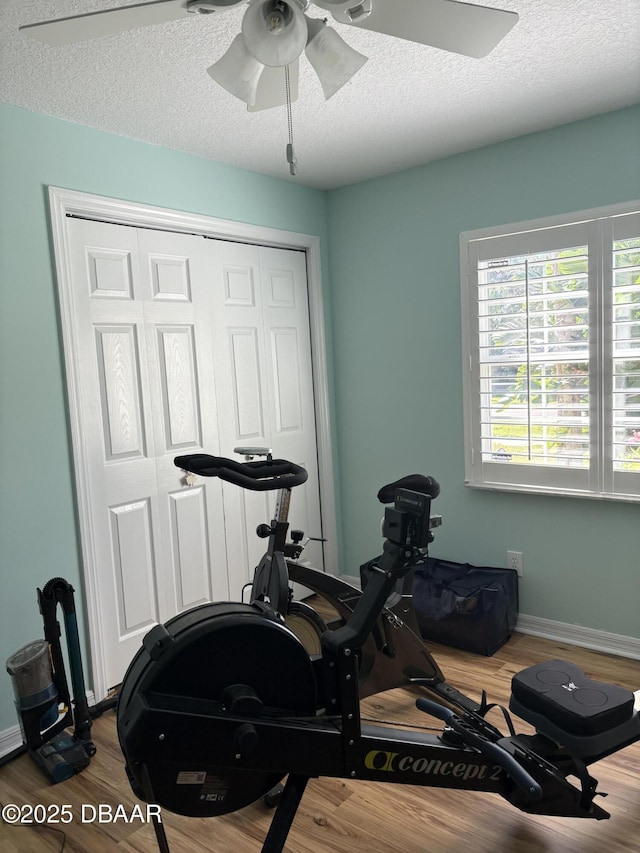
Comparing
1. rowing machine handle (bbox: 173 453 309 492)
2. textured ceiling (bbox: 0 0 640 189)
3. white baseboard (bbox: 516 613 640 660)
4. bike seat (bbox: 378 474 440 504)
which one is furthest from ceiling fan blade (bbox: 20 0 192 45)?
white baseboard (bbox: 516 613 640 660)

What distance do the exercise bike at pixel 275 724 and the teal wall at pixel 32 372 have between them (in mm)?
1064

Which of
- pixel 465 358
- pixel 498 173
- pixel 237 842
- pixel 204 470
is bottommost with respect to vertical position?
pixel 237 842

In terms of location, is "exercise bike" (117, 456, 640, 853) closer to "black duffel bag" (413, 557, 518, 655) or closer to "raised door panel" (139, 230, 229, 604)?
"black duffel bag" (413, 557, 518, 655)

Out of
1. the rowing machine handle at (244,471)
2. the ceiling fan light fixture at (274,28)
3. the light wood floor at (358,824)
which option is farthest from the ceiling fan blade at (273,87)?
the light wood floor at (358,824)

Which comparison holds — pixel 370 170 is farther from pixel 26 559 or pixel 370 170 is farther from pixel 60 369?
pixel 26 559

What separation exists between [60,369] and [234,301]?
1.10 metres

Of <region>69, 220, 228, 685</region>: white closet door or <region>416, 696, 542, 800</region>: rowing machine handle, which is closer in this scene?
<region>416, 696, 542, 800</region>: rowing machine handle

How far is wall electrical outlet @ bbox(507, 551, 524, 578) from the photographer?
334cm

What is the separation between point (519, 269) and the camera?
10.4 ft

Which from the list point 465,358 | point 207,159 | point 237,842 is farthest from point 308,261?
point 237,842

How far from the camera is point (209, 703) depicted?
1453 millimetres

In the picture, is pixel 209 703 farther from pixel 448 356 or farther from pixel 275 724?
pixel 448 356

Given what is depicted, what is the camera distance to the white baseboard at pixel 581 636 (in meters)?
3.01

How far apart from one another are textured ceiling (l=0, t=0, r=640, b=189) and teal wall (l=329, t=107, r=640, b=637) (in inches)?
7.1
